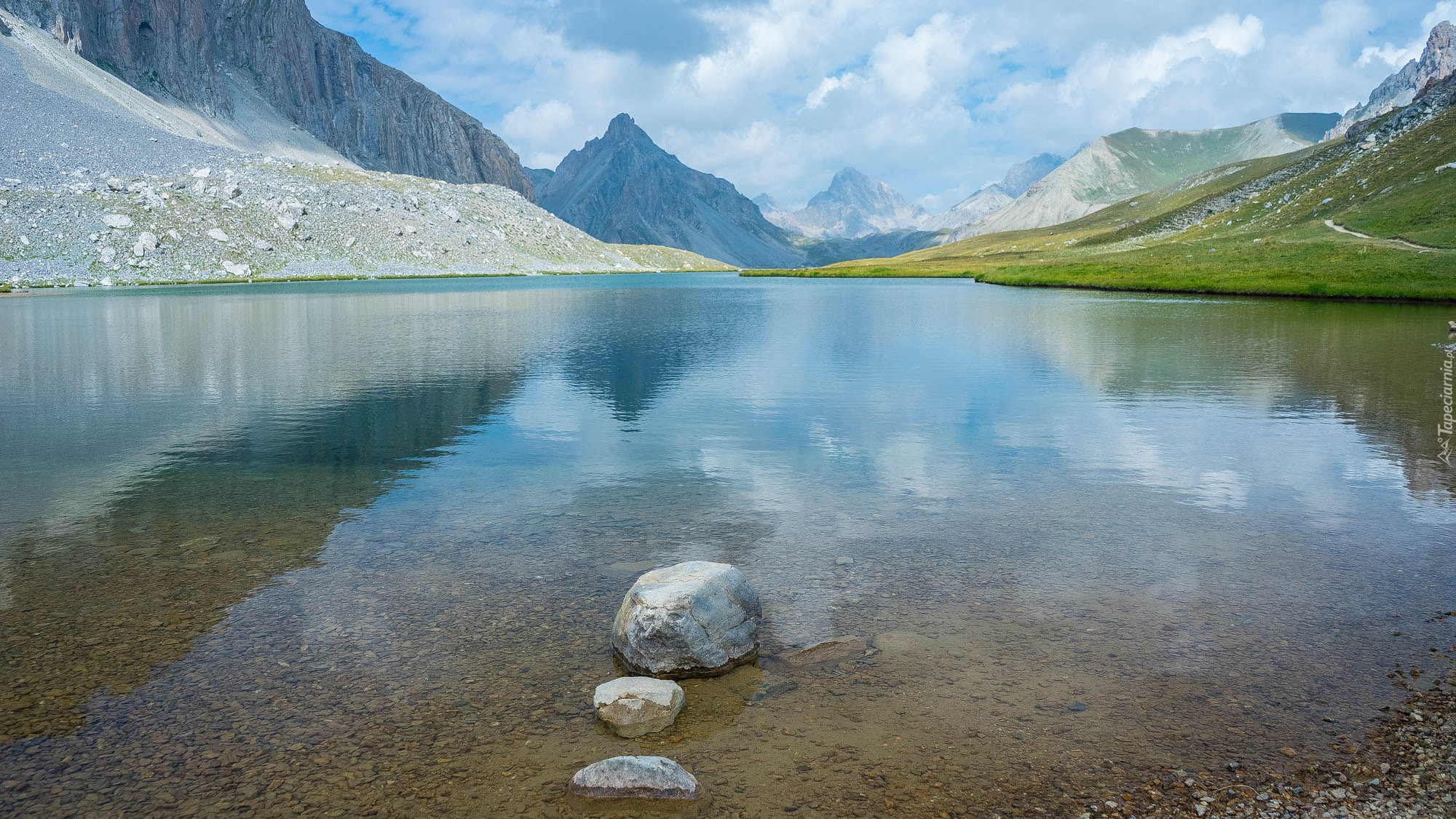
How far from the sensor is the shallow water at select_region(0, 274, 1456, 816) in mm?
9875

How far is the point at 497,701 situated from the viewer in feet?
36.6

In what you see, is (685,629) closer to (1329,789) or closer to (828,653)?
(828,653)

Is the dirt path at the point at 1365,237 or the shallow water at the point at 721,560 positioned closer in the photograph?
the shallow water at the point at 721,560

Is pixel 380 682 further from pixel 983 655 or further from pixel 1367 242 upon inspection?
pixel 1367 242

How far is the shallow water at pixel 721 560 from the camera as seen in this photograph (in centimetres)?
988

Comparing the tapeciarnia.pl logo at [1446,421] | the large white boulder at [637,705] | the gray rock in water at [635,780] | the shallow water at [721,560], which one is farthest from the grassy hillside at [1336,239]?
the gray rock in water at [635,780]

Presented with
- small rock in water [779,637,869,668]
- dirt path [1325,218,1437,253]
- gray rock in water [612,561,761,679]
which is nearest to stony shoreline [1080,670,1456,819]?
small rock in water [779,637,869,668]

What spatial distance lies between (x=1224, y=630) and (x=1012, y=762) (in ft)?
18.5

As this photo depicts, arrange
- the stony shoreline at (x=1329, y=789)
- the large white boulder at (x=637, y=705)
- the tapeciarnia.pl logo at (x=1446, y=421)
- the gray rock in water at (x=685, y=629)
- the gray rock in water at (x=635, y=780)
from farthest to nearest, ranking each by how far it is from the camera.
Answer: the tapeciarnia.pl logo at (x=1446, y=421) < the gray rock in water at (x=685, y=629) < the large white boulder at (x=637, y=705) < the gray rock in water at (x=635, y=780) < the stony shoreline at (x=1329, y=789)

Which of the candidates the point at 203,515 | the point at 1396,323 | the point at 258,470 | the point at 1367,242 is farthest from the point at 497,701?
the point at 1367,242

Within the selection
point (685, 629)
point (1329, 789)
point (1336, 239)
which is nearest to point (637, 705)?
point (685, 629)

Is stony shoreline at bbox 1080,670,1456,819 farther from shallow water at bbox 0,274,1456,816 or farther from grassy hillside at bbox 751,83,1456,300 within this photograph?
grassy hillside at bbox 751,83,1456,300

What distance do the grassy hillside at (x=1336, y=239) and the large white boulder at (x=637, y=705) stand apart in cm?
9499

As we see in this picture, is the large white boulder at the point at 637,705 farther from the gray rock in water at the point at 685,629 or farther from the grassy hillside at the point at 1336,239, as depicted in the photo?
the grassy hillside at the point at 1336,239
